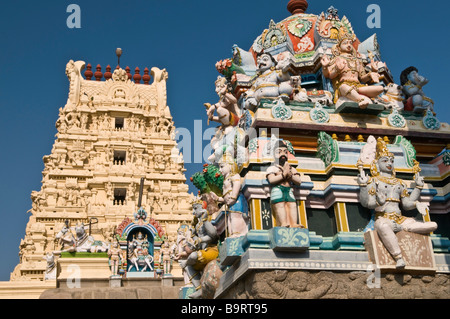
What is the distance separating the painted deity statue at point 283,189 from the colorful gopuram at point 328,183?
19mm

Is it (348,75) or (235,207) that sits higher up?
(348,75)

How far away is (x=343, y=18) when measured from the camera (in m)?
13.2

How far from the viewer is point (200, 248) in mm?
10852

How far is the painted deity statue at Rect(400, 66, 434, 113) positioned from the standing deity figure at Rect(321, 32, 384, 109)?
943 millimetres

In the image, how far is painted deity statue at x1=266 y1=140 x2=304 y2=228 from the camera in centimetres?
876

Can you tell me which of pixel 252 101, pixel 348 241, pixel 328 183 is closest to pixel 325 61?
pixel 252 101

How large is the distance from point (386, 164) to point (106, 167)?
107ft

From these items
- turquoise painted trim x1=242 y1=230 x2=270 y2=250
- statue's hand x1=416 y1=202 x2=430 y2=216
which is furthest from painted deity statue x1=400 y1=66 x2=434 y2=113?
turquoise painted trim x1=242 y1=230 x2=270 y2=250

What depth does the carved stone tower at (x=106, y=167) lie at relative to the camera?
3612cm

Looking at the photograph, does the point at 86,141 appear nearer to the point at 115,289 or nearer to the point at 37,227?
the point at 37,227

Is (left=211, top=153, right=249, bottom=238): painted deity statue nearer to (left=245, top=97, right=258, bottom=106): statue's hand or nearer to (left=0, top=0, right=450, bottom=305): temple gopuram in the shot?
(left=0, top=0, right=450, bottom=305): temple gopuram

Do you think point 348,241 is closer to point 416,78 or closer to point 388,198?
point 388,198
